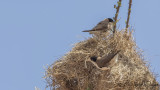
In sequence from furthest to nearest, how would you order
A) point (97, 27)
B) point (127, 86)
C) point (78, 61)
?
1. point (97, 27)
2. point (78, 61)
3. point (127, 86)

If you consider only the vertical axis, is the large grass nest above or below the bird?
below

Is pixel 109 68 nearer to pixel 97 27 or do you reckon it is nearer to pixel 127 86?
pixel 127 86

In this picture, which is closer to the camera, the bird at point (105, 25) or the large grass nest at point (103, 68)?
the large grass nest at point (103, 68)

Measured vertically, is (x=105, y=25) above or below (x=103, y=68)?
above

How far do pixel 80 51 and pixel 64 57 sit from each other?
0.92ft

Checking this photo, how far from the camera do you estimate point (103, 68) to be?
5.54 meters

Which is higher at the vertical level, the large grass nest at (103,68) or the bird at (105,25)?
the bird at (105,25)

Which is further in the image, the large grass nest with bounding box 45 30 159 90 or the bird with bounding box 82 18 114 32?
the bird with bounding box 82 18 114 32

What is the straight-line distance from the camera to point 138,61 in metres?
6.01

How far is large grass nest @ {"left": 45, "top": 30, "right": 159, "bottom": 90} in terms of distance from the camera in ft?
18.1

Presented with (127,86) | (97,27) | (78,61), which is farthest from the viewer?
(97,27)

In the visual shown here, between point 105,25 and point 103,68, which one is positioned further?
point 105,25

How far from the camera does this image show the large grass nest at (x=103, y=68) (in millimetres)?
5512

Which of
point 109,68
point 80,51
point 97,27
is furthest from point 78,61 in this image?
point 97,27
